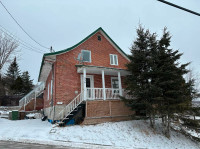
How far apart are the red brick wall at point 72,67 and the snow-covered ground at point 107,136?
290 centimetres

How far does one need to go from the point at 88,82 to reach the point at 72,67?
6.04 feet

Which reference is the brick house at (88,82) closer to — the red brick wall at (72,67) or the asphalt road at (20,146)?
the red brick wall at (72,67)

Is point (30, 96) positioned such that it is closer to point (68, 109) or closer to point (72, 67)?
point (72, 67)

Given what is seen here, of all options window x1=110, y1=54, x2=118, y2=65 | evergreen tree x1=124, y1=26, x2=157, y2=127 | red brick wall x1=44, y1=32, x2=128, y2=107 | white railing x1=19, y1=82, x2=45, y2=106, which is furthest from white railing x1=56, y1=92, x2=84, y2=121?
white railing x1=19, y1=82, x2=45, y2=106

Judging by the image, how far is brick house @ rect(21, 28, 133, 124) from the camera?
29.4 ft

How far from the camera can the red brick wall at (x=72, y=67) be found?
389 inches

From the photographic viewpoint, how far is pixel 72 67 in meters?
10.8

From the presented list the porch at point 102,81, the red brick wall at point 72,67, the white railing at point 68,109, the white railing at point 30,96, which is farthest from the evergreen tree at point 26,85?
the white railing at point 68,109

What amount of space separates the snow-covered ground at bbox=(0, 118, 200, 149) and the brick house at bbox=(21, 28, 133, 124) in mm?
1012

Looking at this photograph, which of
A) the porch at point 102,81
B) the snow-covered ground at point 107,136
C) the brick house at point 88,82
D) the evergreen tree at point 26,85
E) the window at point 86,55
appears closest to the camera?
the snow-covered ground at point 107,136

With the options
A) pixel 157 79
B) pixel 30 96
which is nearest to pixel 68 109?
pixel 157 79

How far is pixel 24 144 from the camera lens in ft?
17.8

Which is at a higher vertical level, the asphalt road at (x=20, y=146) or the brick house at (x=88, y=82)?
the brick house at (x=88, y=82)

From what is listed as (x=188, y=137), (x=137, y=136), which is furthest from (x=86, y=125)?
(x=188, y=137)
